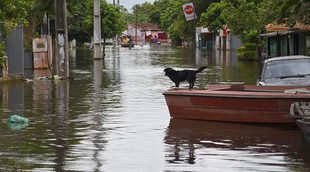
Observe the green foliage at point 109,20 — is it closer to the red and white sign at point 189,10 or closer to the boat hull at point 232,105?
the red and white sign at point 189,10

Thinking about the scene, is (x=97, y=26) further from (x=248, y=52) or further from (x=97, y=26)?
(x=248, y=52)

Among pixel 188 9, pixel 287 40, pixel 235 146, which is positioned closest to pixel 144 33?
pixel 188 9

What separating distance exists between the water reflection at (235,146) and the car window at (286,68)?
113 inches

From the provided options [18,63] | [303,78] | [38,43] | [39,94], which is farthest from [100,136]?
[38,43]

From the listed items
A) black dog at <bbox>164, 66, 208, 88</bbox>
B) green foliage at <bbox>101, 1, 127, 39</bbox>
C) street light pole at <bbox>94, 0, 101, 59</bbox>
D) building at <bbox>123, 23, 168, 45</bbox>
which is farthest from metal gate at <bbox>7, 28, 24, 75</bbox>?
building at <bbox>123, 23, 168, 45</bbox>

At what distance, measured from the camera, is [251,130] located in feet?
42.7

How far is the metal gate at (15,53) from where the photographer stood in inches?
1078

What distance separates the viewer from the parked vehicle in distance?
50.6 ft

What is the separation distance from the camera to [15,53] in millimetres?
27984

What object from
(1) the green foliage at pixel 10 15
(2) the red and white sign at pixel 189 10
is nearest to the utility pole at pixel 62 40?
(1) the green foliage at pixel 10 15

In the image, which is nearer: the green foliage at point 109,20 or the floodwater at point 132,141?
the floodwater at point 132,141

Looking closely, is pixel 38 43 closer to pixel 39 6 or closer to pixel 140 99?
pixel 39 6

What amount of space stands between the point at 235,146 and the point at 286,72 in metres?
5.16

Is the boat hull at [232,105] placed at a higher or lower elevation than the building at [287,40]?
lower
